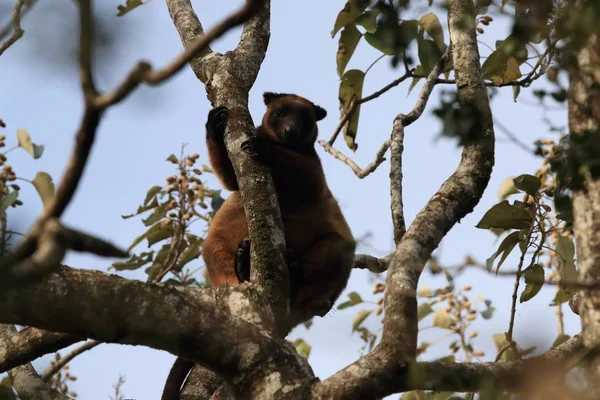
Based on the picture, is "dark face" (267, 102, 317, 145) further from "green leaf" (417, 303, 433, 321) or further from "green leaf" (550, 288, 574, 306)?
"green leaf" (550, 288, 574, 306)

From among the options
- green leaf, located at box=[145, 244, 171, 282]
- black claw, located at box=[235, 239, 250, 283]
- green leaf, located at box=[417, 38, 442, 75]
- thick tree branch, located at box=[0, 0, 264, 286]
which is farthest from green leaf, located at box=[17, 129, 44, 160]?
thick tree branch, located at box=[0, 0, 264, 286]

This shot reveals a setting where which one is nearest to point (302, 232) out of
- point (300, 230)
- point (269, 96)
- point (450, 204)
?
point (300, 230)

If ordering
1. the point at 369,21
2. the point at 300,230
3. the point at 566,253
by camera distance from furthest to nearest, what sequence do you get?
the point at 300,230 < the point at 369,21 < the point at 566,253

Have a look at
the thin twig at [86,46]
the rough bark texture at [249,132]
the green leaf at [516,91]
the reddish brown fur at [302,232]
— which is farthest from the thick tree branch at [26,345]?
the green leaf at [516,91]

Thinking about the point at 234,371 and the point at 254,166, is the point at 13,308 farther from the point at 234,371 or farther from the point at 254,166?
the point at 254,166

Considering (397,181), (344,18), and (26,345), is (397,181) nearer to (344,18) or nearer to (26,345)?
(344,18)

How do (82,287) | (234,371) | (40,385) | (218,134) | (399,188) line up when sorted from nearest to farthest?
(82,287) < (234,371) < (399,188) < (40,385) < (218,134)

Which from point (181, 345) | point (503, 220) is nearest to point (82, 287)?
point (181, 345)

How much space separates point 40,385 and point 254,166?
2034 millimetres

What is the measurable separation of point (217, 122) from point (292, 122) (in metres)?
2.06

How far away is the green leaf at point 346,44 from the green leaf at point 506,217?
237 cm

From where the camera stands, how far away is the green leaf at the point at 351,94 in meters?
6.69

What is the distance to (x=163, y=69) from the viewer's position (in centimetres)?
218

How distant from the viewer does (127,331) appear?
3576mm
